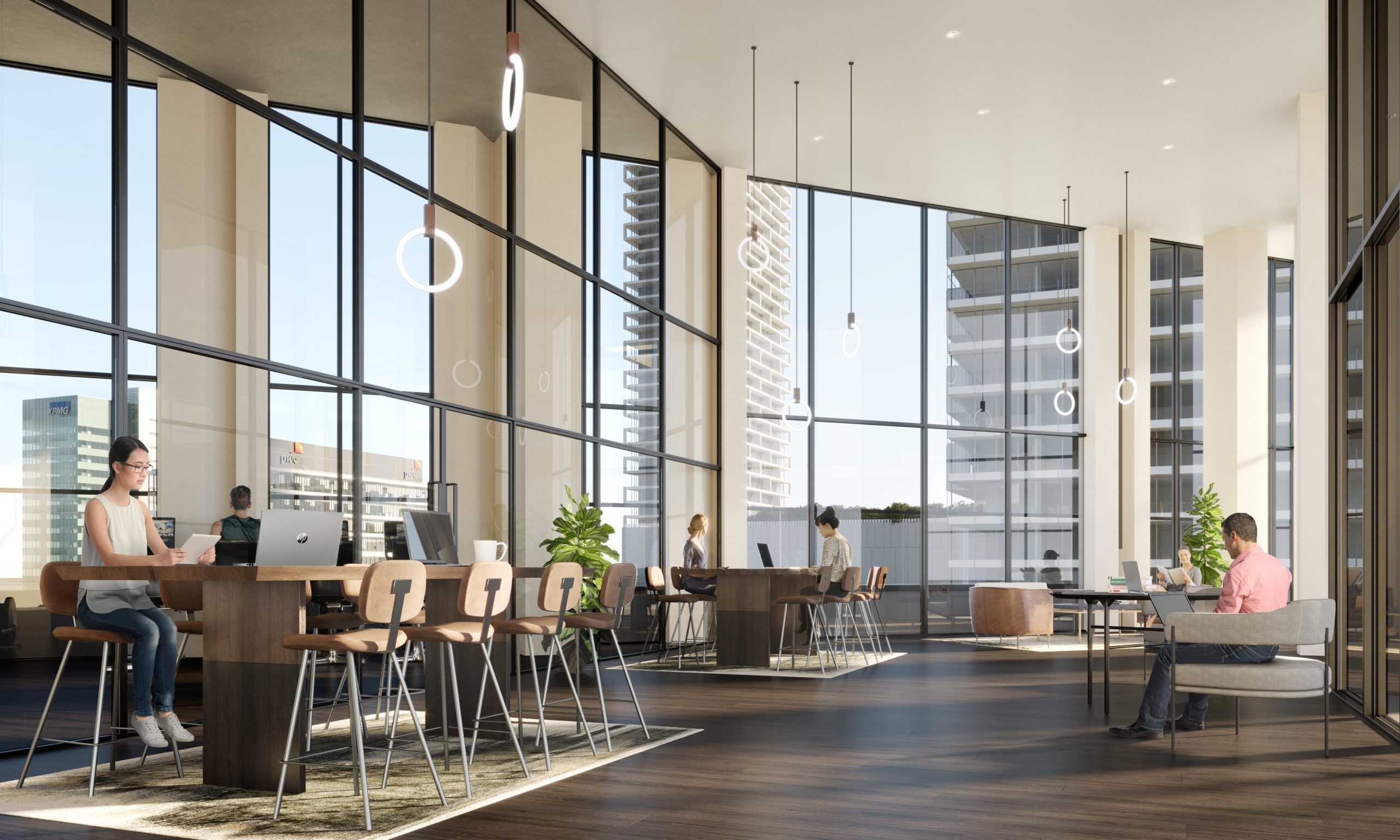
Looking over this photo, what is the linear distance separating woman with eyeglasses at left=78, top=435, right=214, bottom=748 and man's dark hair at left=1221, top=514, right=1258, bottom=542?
4938mm

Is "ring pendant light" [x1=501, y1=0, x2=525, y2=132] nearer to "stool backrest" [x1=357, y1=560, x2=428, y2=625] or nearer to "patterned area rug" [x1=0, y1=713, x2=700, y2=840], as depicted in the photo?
"stool backrest" [x1=357, y1=560, x2=428, y2=625]

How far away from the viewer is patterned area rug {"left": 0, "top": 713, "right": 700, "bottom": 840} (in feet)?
12.2

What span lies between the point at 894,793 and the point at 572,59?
22.9 feet

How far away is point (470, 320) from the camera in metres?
8.03

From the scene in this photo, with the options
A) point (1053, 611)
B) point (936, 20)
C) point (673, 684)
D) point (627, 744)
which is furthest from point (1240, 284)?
point (627, 744)

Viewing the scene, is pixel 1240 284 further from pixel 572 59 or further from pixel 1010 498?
pixel 572 59

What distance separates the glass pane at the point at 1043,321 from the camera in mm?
14016

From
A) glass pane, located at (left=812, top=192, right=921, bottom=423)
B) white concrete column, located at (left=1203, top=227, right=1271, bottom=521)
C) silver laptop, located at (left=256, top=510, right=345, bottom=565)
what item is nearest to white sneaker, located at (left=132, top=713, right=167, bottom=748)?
silver laptop, located at (left=256, top=510, right=345, bottom=565)

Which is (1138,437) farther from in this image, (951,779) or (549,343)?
(951,779)

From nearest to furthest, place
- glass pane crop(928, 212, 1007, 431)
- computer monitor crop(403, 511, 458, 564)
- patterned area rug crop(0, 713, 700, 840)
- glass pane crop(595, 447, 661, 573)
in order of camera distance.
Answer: patterned area rug crop(0, 713, 700, 840) < computer monitor crop(403, 511, 458, 564) < glass pane crop(595, 447, 661, 573) < glass pane crop(928, 212, 1007, 431)

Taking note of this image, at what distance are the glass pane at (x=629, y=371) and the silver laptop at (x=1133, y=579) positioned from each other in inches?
175

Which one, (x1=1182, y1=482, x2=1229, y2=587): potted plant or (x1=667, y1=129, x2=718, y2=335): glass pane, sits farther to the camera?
(x1=1182, y1=482, x2=1229, y2=587): potted plant

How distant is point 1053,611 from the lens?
12688 mm

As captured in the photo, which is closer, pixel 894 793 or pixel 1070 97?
pixel 894 793
